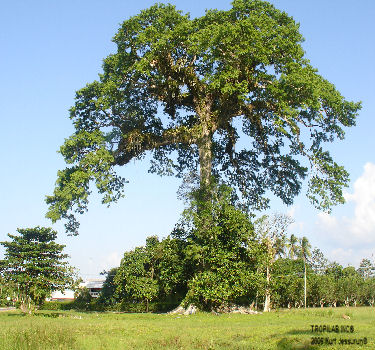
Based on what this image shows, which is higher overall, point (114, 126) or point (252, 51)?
point (252, 51)

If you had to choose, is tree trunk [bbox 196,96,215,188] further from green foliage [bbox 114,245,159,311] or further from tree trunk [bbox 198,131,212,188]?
green foliage [bbox 114,245,159,311]

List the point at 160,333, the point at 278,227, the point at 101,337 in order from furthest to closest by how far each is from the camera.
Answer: the point at 278,227, the point at 160,333, the point at 101,337

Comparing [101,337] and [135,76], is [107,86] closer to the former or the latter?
[135,76]

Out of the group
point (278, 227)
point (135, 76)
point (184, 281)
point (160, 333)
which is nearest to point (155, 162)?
point (135, 76)

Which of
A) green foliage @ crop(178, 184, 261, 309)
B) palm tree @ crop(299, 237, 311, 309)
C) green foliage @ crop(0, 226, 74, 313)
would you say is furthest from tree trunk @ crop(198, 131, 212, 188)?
palm tree @ crop(299, 237, 311, 309)

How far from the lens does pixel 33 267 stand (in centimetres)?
2722

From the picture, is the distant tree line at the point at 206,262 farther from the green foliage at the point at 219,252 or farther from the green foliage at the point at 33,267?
the green foliage at the point at 33,267

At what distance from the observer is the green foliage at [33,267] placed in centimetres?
2706

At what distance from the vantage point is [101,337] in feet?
44.8

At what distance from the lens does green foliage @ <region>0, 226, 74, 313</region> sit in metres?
27.1

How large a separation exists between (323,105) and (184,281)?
13.8m

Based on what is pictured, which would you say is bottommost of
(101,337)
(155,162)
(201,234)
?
(101,337)

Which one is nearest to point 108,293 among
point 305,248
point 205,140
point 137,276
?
point 137,276

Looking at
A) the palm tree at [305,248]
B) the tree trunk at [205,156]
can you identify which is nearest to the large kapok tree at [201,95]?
the tree trunk at [205,156]
